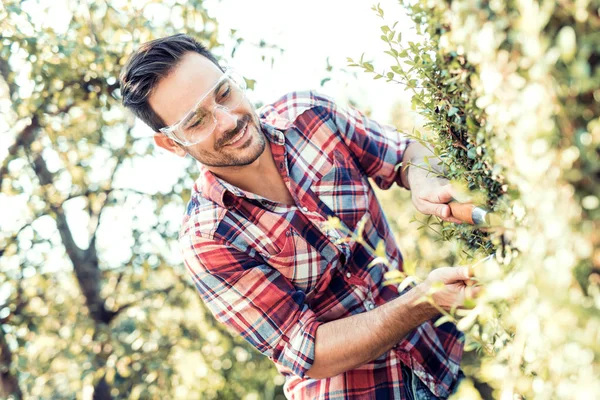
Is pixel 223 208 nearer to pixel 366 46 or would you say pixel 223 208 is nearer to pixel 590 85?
pixel 366 46

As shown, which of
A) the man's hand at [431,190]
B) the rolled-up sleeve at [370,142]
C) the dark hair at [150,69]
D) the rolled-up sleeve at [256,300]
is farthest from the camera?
the rolled-up sleeve at [370,142]

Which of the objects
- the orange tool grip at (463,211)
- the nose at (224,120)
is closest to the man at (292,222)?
the nose at (224,120)

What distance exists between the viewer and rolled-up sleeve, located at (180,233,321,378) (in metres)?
2.23

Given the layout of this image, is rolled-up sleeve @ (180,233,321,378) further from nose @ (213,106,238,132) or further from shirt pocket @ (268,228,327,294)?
nose @ (213,106,238,132)

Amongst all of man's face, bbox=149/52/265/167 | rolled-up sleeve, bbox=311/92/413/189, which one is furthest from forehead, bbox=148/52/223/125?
rolled-up sleeve, bbox=311/92/413/189

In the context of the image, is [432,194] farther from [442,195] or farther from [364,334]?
[364,334]

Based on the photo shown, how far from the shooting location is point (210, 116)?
2508mm

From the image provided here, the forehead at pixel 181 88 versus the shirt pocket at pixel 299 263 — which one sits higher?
the forehead at pixel 181 88

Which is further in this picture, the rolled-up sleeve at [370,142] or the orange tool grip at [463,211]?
the rolled-up sleeve at [370,142]

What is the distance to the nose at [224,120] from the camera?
2.50 metres

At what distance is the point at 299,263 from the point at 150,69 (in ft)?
3.63

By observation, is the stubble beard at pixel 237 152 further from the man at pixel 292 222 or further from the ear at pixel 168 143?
the ear at pixel 168 143

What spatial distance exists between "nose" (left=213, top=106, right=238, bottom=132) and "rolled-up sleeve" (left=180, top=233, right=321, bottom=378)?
1.65 feet

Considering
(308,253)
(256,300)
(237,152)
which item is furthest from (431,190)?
(237,152)
